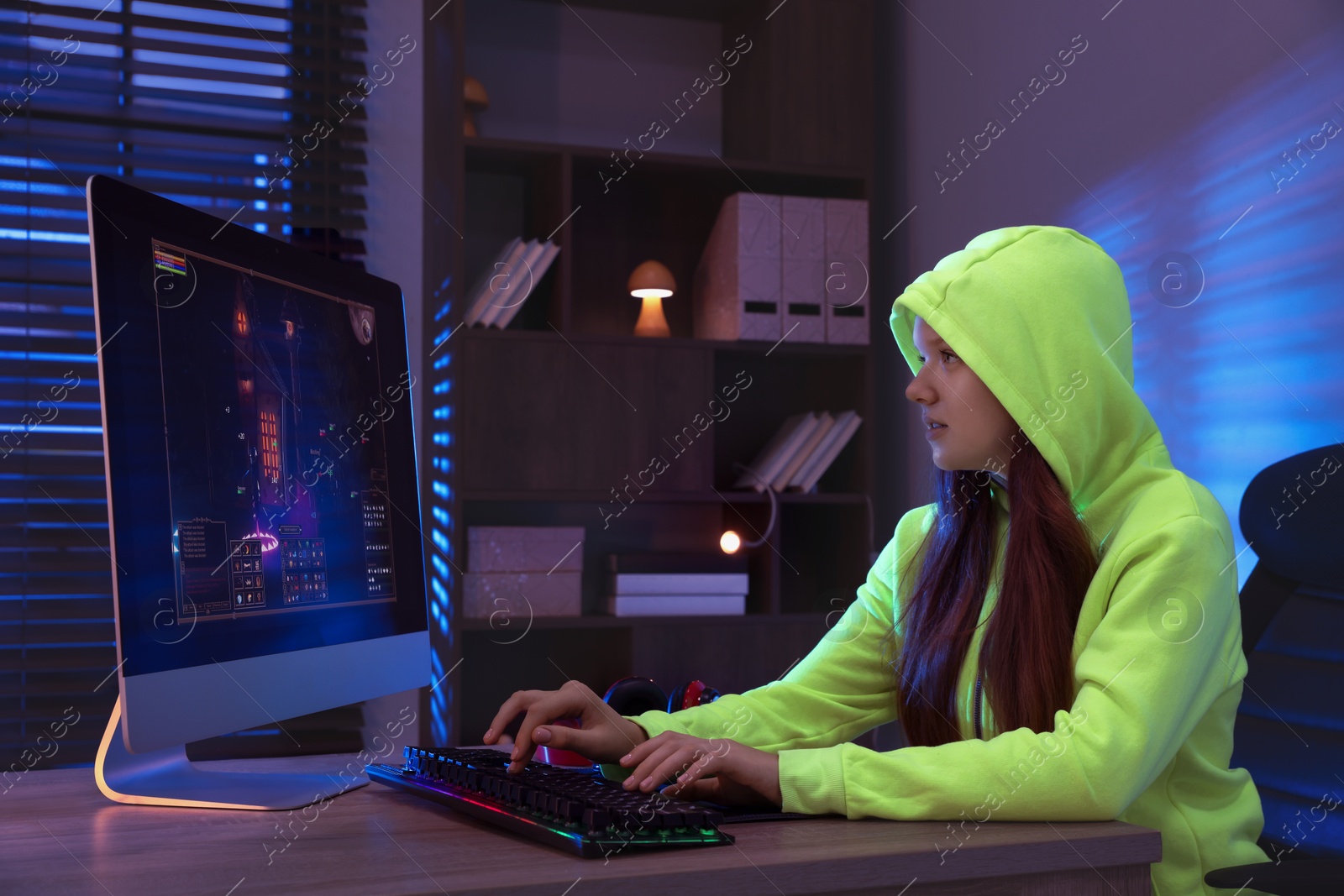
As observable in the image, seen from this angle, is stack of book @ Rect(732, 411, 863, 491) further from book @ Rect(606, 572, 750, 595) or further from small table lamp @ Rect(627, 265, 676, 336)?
small table lamp @ Rect(627, 265, 676, 336)

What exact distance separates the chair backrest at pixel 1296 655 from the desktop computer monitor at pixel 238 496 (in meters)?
0.93

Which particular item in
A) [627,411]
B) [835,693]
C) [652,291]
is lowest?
[835,693]

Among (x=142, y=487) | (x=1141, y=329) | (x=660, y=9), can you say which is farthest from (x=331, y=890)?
(x=660, y=9)

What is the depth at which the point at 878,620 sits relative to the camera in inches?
53.7

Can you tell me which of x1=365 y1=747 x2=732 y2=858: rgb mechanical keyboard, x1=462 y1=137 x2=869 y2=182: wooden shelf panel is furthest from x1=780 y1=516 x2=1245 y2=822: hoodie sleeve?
x1=462 y1=137 x2=869 y2=182: wooden shelf panel

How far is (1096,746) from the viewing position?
89cm

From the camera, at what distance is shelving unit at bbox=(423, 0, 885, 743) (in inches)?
99.9

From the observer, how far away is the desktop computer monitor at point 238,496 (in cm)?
88

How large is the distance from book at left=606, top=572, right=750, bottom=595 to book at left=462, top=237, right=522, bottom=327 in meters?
0.69

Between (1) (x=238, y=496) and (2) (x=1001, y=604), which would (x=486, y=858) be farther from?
(2) (x=1001, y=604)

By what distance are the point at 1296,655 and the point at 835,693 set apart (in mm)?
497

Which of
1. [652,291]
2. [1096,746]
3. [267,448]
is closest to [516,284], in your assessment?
[652,291]

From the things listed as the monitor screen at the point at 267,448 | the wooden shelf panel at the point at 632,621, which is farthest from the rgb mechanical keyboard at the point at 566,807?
the wooden shelf panel at the point at 632,621

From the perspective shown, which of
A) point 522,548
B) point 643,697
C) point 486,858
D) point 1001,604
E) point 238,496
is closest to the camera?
point 486,858
